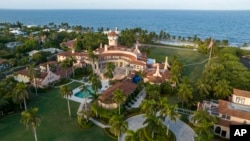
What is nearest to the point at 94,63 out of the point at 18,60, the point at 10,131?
the point at 18,60

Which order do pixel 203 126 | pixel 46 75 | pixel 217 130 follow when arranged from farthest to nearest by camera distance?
pixel 46 75 → pixel 217 130 → pixel 203 126

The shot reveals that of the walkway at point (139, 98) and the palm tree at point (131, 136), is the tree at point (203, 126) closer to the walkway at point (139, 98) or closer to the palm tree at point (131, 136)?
the palm tree at point (131, 136)

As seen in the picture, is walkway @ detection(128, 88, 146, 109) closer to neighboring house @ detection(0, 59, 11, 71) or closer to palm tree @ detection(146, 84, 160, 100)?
palm tree @ detection(146, 84, 160, 100)

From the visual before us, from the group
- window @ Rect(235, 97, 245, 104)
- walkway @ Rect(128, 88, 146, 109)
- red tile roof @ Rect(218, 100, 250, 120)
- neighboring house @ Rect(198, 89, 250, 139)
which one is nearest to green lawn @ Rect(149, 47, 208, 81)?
→ walkway @ Rect(128, 88, 146, 109)

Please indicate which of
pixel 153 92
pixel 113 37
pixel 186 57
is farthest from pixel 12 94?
pixel 186 57

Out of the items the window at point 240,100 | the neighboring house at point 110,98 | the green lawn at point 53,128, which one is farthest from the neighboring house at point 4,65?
the window at point 240,100

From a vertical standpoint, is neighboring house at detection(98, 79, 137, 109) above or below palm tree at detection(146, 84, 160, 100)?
below

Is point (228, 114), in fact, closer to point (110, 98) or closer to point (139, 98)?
point (139, 98)
